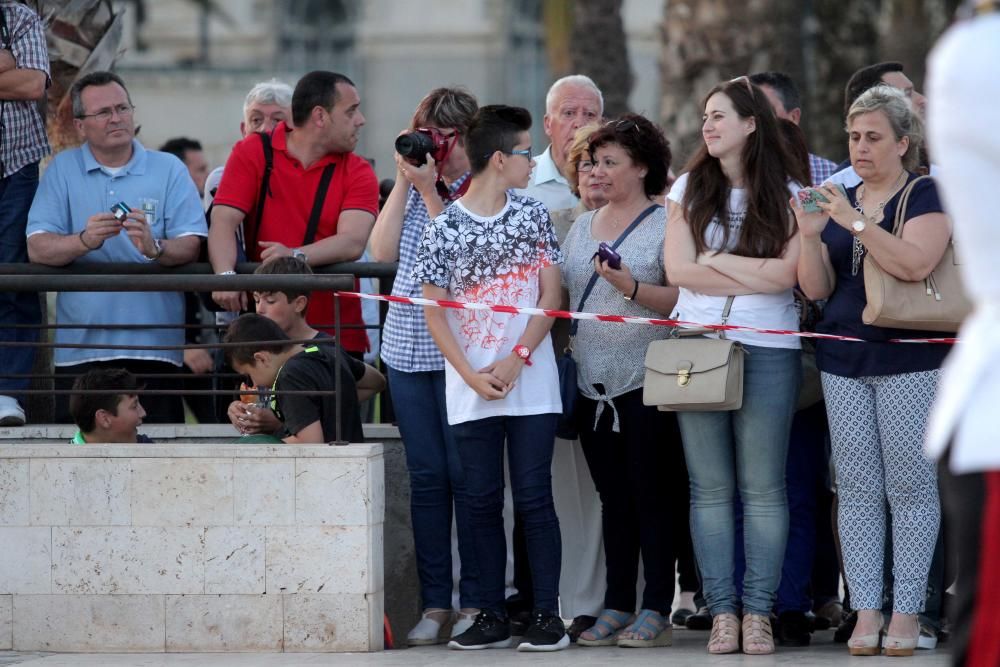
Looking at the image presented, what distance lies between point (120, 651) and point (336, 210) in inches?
86.6

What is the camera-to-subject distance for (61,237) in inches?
281

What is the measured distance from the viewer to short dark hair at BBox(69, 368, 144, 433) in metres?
6.68

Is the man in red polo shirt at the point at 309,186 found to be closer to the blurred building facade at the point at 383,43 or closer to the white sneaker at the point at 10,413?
the white sneaker at the point at 10,413

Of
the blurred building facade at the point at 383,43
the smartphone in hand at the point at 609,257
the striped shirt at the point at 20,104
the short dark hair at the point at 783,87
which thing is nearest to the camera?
the smartphone in hand at the point at 609,257

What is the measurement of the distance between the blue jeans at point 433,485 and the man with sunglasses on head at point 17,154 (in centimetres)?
173

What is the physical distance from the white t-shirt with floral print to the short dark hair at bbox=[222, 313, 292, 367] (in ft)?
2.16

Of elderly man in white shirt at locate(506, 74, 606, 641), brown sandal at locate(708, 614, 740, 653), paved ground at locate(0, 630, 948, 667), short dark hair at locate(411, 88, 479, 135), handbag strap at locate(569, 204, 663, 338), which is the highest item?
short dark hair at locate(411, 88, 479, 135)

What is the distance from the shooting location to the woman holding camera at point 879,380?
20.0ft

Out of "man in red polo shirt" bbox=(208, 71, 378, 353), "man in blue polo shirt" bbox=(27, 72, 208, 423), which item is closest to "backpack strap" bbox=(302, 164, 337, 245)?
"man in red polo shirt" bbox=(208, 71, 378, 353)

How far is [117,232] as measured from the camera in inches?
277

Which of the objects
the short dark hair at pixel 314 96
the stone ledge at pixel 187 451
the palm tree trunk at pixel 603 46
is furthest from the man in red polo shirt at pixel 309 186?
the palm tree trunk at pixel 603 46

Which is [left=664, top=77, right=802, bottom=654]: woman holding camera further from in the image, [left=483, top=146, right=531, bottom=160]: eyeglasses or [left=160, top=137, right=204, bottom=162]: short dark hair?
[left=160, top=137, right=204, bottom=162]: short dark hair

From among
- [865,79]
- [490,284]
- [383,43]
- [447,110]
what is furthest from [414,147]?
[383,43]

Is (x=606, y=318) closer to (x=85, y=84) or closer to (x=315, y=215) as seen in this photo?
(x=315, y=215)
